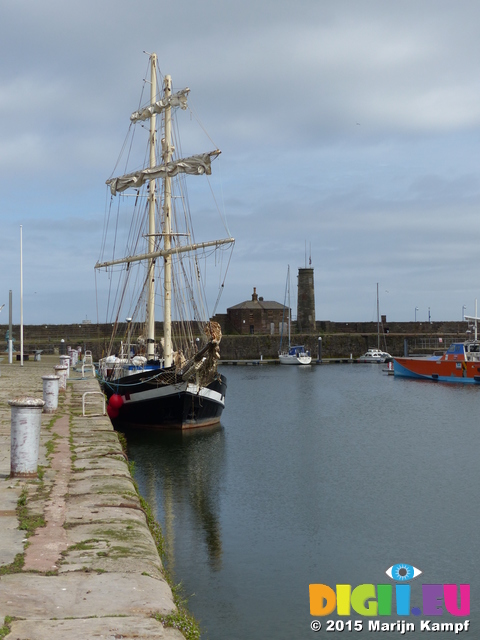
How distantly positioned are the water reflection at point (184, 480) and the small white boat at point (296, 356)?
1641 inches

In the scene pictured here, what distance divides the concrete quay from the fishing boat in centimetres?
4143

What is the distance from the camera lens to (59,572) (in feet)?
19.0

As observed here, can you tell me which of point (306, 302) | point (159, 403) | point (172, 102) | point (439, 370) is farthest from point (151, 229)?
point (306, 302)

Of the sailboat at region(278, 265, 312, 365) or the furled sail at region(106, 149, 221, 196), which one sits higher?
the furled sail at region(106, 149, 221, 196)

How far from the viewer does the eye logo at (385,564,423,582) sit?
33.3 feet

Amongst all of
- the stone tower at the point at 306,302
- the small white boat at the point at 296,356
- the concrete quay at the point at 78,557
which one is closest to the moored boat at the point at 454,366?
the small white boat at the point at 296,356

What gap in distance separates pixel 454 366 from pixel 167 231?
29.7 meters

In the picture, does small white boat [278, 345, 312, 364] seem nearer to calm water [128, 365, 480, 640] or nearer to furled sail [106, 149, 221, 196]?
calm water [128, 365, 480, 640]

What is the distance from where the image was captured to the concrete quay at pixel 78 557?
191 inches

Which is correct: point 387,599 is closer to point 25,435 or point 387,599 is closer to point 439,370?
point 25,435

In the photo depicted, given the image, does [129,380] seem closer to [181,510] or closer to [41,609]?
[181,510]

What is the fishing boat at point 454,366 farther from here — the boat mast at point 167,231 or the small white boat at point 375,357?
the boat mast at point 167,231

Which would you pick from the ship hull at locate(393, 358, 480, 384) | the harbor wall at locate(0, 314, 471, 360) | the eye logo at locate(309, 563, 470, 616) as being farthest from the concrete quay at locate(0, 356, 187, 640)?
the harbor wall at locate(0, 314, 471, 360)

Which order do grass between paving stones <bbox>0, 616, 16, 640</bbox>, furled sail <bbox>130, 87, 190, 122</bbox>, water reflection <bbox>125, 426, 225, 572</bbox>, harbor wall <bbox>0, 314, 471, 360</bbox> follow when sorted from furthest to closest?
1. harbor wall <bbox>0, 314, 471, 360</bbox>
2. furled sail <bbox>130, 87, 190, 122</bbox>
3. water reflection <bbox>125, 426, 225, 572</bbox>
4. grass between paving stones <bbox>0, 616, 16, 640</bbox>
